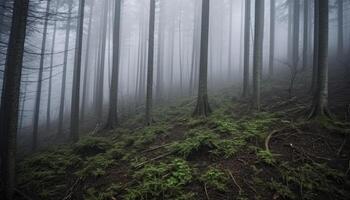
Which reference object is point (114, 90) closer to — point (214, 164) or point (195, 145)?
point (195, 145)

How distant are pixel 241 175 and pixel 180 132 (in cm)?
435

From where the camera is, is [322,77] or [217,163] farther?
[322,77]

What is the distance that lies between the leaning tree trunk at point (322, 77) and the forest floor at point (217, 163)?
0.51 meters

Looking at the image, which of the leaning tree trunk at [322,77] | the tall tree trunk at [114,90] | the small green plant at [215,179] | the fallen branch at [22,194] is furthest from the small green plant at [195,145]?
the tall tree trunk at [114,90]

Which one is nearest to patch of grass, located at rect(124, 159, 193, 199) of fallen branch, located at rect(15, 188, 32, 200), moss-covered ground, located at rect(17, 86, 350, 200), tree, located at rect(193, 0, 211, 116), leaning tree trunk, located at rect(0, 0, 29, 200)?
moss-covered ground, located at rect(17, 86, 350, 200)

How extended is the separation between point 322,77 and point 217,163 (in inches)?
212

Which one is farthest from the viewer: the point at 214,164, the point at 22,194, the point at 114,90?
the point at 114,90

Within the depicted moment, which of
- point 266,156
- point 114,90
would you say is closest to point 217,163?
point 266,156

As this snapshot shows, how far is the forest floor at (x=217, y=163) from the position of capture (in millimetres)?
5141

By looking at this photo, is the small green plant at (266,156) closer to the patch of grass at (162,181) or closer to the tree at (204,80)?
the patch of grass at (162,181)

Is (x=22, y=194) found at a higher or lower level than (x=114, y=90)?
lower

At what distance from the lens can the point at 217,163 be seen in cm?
628

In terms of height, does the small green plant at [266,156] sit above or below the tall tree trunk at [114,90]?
below

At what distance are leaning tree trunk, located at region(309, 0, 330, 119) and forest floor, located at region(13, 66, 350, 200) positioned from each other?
51 centimetres
